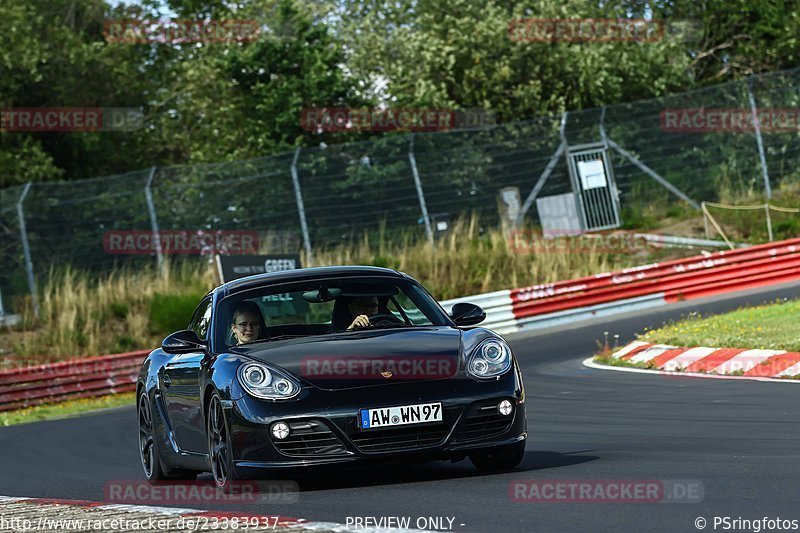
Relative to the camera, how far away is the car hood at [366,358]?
25.7 feet

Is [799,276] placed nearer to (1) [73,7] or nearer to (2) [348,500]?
(2) [348,500]

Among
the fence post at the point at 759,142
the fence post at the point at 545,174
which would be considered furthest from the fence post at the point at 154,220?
the fence post at the point at 759,142

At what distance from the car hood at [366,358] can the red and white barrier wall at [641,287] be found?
55.5 feet

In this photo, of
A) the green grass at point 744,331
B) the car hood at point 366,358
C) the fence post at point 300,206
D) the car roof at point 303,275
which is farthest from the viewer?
the fence post at point 300,206

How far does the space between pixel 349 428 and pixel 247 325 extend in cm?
146

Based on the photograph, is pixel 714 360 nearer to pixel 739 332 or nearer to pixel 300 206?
pixel 739 332

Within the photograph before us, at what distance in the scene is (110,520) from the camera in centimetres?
711

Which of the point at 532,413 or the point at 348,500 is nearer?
the point at 348,500

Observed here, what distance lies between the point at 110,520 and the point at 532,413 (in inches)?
261

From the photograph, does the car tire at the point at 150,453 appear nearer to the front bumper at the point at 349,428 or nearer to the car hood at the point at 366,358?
the car hood at the point at 366,358

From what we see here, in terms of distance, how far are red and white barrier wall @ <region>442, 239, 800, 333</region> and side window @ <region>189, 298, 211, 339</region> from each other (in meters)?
15.4

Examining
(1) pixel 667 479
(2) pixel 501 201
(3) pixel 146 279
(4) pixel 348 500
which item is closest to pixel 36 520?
(4) pixel 348 500

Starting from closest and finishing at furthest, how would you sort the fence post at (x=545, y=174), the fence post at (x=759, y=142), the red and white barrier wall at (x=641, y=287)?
the red and white barrier wall at (x=641, y=287)
the fence post at (x=545, y=174)
the fence post at (x=759, y=142)

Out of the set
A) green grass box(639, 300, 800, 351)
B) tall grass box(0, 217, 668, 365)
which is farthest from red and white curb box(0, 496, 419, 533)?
tall grass box(0, 217, 668, 365)
